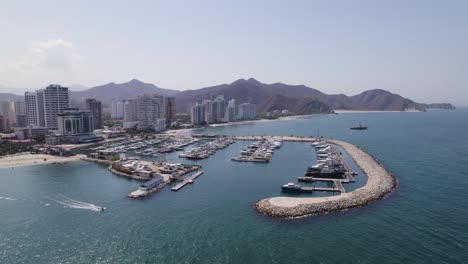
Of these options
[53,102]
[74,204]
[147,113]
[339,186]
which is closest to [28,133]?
[53,102]

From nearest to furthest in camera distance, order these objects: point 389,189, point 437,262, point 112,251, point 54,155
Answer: point 437,262 → point 112,251 → point 389,189 → point 54,155

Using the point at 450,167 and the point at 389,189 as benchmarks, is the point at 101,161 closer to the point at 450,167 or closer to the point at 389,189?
the point at 389,189

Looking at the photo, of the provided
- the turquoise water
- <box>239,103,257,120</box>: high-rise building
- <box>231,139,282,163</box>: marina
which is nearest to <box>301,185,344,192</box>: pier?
the turquoise water

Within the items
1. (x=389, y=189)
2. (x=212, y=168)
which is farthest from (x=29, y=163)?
(x=389, y=189)

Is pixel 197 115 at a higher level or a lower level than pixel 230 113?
lower

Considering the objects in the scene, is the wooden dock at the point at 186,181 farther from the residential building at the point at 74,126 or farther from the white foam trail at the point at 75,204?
the residential building at the point at 74,126

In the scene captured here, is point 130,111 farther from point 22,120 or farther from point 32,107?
point 22,120
